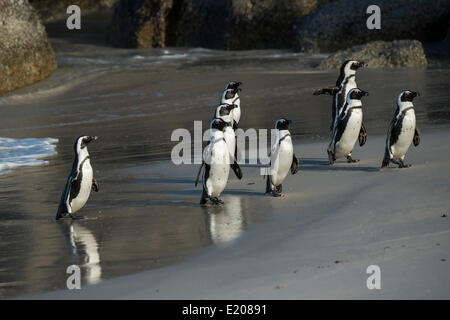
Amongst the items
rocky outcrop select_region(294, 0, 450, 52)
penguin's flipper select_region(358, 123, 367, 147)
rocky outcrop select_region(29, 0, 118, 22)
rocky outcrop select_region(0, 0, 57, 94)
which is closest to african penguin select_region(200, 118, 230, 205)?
penguin's flipper select_region(358, 123, 367, 147)

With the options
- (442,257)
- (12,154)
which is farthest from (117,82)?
(442,257)

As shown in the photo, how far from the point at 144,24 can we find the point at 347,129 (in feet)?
59.6

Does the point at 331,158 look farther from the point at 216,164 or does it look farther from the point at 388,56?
the point at 388,56

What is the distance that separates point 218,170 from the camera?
671 centimetres

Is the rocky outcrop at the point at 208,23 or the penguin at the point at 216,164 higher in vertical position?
the rocky outcrop at the point at 208,23

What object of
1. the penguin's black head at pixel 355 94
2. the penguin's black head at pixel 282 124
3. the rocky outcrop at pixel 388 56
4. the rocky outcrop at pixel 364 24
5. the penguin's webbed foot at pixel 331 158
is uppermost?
the rocky outcrop at pixel 364 24

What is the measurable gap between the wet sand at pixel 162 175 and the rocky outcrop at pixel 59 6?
48.8 feet

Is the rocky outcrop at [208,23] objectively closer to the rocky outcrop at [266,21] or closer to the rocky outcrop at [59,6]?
the rocky outcrop at [266,21]

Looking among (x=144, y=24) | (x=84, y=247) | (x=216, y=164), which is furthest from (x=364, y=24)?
(x=84, y=247)

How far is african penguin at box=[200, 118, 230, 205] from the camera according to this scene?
6.63 metres

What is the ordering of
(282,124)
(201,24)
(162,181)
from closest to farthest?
(282,124) < (162,181) < (201,24)

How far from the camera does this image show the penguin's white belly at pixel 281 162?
6.75m

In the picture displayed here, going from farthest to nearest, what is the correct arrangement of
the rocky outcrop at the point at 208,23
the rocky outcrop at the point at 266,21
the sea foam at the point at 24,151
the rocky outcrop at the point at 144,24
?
the rocky outcrop at the point at 144,24 < the rocky outcrop at the point at 208,23 < the rocky outcrop at the point at 266,21 < the sea foam at the point at 24,151

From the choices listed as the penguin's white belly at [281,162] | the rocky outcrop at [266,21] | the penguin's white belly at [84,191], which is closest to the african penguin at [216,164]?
the penguin's white belly at [281,162]
